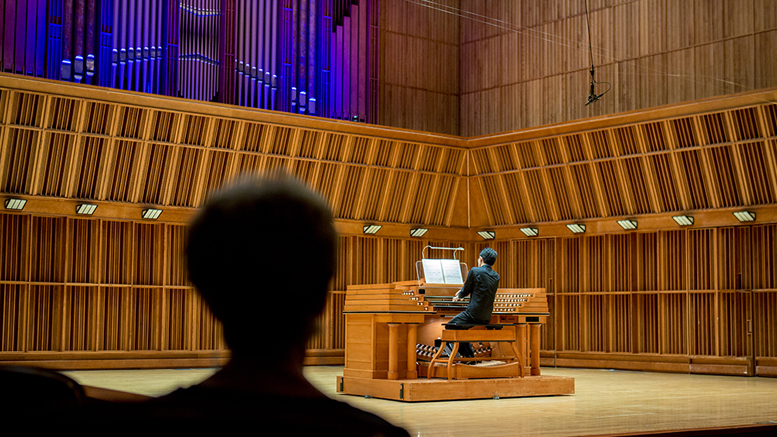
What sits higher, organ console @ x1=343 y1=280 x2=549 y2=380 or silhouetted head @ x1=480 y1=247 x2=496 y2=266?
silhouetted head @ x1=480 y1=247 x2=496 y2=266

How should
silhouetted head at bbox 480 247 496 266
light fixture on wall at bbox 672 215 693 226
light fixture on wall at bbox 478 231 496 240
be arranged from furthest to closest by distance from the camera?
light fixture on wall at bbox 478 231 496 240, light fixture on wall at bbox 672 215 693 226, silhouetted head at bbox 480 247 496 266

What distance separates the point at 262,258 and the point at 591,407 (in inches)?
253

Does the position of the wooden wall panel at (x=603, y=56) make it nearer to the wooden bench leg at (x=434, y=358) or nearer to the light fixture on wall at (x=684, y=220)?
the light fixture on wall at (x=684, y=220)

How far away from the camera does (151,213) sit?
11.1 metres

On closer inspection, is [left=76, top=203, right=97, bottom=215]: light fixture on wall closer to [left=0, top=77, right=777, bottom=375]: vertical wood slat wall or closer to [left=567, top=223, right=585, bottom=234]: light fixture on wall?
[left=0, top=77, right=777, bottom=375]: vertical wood slat wall

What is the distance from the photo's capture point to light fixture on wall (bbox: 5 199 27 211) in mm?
10078

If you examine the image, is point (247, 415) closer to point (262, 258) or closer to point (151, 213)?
point (262, 258)

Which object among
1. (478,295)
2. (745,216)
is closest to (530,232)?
(745,216)

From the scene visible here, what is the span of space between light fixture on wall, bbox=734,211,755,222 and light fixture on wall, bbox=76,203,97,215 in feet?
27.8

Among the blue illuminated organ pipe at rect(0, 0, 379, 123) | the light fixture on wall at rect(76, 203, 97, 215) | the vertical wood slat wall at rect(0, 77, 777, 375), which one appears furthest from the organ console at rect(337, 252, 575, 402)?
the blue illuminated organ pipe at rect(0, 0, 379, 123)

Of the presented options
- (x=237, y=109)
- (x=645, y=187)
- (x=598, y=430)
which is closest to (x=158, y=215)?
(x=237, y=109)

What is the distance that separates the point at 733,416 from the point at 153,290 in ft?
25.8

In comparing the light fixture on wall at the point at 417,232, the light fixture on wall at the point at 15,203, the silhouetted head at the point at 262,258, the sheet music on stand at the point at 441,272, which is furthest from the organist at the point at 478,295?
the silhouetted head at the point at 262,258

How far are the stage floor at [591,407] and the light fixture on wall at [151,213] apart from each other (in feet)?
7.04
